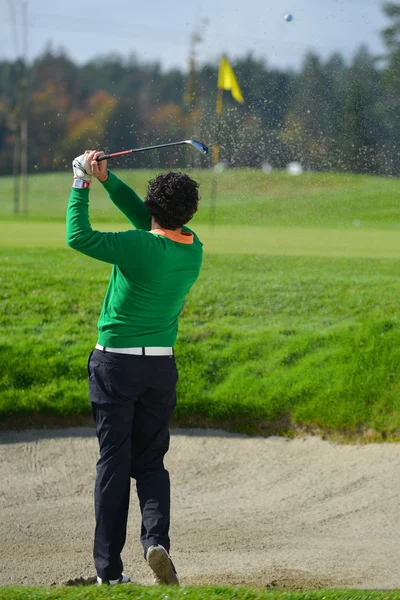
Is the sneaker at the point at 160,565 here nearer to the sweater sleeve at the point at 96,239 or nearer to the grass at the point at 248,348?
the sweater sleeve at the point at 96,239

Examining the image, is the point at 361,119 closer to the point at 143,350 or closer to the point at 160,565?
the point at 143,350

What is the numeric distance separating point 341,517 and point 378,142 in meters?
5.64

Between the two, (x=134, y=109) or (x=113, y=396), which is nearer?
(x=113, y=396)

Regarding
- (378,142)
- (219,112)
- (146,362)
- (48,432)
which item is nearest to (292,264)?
(378,142)

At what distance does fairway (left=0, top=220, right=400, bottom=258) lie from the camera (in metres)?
11.2

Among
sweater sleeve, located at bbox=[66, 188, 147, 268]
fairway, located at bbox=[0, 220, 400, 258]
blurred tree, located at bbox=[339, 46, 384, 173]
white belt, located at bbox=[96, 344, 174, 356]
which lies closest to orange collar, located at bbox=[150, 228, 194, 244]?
sweater sleeve, located at bbox=[66, 188, 147, 268]

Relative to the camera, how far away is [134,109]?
16.9 meters

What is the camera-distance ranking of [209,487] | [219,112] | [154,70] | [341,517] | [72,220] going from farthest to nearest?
[154,70], [219,112], [209,487], [341,517], [72,220]

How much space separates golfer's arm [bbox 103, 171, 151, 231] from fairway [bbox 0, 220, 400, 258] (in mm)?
6731

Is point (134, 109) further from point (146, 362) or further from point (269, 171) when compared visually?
point (146, 362)

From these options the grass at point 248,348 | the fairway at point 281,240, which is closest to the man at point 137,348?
the grass at point 248,348

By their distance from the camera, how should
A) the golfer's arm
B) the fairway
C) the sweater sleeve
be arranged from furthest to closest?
the fairway
the golfer's arm
the sweater sleeve

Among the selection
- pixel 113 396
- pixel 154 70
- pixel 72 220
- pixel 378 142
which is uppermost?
pixel 154 70

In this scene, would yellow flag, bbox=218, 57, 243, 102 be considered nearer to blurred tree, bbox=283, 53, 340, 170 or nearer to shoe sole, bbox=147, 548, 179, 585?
blurred tree, bbox=283, 53, 340, 170
